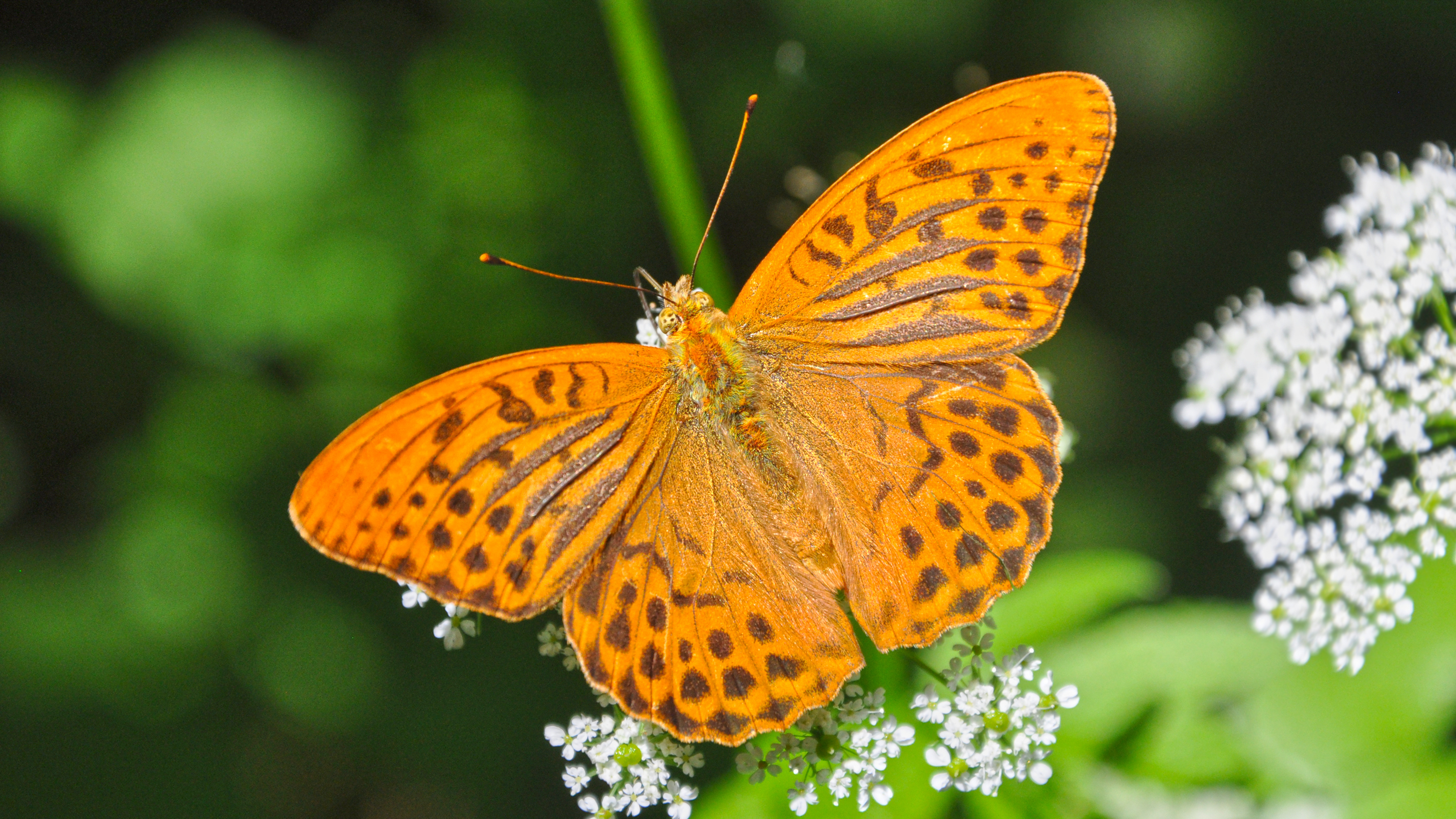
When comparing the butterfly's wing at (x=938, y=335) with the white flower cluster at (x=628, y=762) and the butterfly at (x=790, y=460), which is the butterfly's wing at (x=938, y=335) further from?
the white flower cluster at (x=628, y=762)

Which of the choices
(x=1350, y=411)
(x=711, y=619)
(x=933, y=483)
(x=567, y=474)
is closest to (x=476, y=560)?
(x=567, y=474)

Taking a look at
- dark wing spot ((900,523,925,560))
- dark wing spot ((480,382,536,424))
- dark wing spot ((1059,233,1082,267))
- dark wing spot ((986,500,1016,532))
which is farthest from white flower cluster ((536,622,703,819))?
dark wing spot ((1059,233,1082,267))

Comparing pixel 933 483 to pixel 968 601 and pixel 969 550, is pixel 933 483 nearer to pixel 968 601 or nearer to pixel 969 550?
pixel 969 550

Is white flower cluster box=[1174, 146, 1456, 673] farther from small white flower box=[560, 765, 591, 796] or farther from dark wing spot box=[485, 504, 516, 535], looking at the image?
dark wing spot box=[485, 504, 516, 535]

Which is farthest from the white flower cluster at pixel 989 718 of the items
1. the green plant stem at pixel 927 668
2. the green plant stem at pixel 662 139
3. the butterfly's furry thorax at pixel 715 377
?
the green plant stem at pixel 662 139

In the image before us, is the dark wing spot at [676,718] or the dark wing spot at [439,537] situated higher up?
the dark wing spot at [439,537]

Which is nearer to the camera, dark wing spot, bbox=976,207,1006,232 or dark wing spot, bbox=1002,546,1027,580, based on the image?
dark wing spot, bbox=1002,546,1027,580
